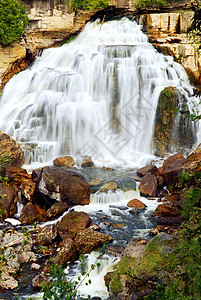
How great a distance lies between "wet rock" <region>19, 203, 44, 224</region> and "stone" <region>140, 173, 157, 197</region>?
3483mm

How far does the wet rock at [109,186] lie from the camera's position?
10.5 metres

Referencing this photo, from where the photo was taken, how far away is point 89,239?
751 cm

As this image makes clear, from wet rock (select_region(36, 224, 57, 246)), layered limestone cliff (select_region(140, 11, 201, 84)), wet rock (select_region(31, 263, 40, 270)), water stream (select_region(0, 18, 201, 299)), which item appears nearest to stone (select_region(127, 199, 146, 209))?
wet rock (select_region(36, 224, 57, 246))

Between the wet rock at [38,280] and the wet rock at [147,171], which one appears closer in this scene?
the wet rock at [38,280]

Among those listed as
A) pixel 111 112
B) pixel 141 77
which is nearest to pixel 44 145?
pixel 111 112

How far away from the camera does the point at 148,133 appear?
14.9 m

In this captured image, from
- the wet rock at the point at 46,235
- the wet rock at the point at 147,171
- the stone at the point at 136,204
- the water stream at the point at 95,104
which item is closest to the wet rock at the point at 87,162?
the water stream at the point at 95,104

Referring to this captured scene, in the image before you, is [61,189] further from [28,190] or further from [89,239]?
[89,239]

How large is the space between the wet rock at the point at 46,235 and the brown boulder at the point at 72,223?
0.55ft

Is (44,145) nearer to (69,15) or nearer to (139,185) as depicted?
(139,185)

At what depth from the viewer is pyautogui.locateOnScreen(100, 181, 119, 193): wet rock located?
1047 cm

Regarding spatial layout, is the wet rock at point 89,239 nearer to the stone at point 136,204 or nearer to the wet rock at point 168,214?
the wet rock at point 168,214

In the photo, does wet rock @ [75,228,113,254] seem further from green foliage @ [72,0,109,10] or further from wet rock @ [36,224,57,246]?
green foliage @ [72,0,109,10]

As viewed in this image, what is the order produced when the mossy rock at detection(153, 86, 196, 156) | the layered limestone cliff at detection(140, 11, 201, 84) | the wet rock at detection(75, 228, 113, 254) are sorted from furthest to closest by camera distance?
1. the layered limestone cliff at detection(140, 11, 201, 84)
2. the mossy rock at detection(153, 86, 196, 156)
3. the wet rock at detection(75, 228, 113, 254)
